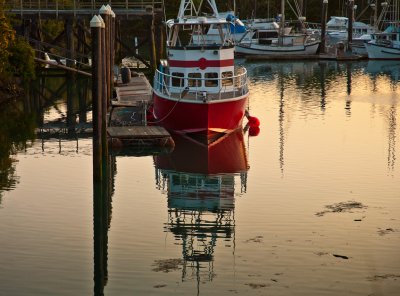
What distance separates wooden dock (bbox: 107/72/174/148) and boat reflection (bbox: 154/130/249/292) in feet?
3.01

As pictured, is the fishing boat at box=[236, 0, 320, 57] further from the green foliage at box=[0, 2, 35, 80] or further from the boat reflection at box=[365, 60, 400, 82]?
the green foliage at box=[0, 2, 35, 80]

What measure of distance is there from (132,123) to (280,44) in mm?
50355

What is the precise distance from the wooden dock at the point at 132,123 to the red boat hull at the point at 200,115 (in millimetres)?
1036

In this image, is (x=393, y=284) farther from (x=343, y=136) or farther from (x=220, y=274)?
(x=343, y=136)

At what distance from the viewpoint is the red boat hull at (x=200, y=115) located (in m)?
38.1

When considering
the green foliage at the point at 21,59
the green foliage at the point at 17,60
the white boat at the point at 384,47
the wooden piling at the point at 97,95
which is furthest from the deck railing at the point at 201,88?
the white boat at the point at 384,47

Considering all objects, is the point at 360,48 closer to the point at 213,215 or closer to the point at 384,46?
the point at 384,46

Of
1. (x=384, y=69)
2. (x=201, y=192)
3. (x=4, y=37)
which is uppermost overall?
(x=4, y=37)

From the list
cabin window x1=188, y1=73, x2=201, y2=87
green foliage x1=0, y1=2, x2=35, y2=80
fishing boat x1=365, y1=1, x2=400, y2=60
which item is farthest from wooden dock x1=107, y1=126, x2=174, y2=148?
fishing boat x1=365, y1=1, x2=400, y2=60

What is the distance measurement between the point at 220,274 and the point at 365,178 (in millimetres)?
11443

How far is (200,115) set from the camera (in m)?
38.2

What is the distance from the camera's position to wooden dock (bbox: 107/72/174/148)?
3641cm

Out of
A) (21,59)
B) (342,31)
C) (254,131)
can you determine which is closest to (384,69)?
(342,31)

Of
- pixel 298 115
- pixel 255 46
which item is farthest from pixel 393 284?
pixel 255 46
